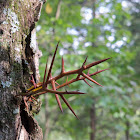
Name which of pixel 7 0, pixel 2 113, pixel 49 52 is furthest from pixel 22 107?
pixel 49 52

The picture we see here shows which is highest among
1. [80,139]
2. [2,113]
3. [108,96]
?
[80,139]

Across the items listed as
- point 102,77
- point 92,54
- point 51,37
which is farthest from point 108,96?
point 51,37

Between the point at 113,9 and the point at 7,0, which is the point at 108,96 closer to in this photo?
the point at 113,9

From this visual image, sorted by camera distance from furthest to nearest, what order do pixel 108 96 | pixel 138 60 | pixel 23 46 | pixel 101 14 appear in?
Answer: 1. pixel 138 60
2. pixel 101 14
3. pixel 108 96
4. pixel 23 46

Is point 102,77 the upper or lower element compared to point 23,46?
upper

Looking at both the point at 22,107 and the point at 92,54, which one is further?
the point at 92,54

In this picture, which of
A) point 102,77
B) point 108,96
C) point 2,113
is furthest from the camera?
point 108,96
